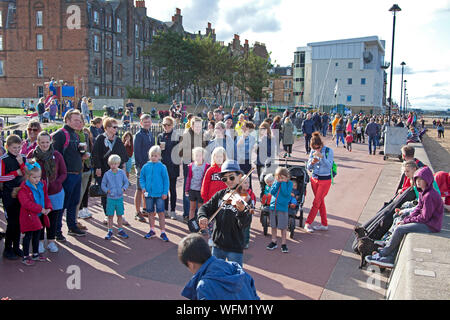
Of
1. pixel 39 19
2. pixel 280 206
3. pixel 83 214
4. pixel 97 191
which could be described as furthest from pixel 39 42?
pixel 280 206

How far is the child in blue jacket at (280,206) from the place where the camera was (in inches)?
281

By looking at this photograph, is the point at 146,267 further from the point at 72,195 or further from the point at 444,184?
the point at 444,184

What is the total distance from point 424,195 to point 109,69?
174 feet

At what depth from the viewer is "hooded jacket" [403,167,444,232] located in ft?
20.4

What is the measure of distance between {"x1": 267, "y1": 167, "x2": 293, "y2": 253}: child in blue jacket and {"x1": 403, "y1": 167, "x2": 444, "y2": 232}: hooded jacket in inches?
→ 73.9

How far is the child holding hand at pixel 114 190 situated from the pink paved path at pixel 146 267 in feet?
1.12

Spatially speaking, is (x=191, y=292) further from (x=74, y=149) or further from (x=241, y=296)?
(x=74, y=149)

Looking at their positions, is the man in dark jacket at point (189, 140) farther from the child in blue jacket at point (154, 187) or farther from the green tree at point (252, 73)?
the green tree at point (252, 73)

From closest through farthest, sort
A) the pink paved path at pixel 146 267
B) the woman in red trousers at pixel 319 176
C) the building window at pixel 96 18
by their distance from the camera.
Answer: the pink paved path at pixel 146 267, the woman in red trousers at pixel 319 176, the building window at pixel 96 18

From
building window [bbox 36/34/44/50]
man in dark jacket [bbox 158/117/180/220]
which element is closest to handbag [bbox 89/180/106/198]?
man in dark jacket [bbox 158/117/180/220]

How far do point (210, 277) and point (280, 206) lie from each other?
163 inches

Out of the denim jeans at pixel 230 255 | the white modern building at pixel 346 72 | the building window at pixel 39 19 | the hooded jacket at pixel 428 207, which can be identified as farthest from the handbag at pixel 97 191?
the white modern building at pixel 346 72

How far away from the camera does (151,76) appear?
63.2 meters
